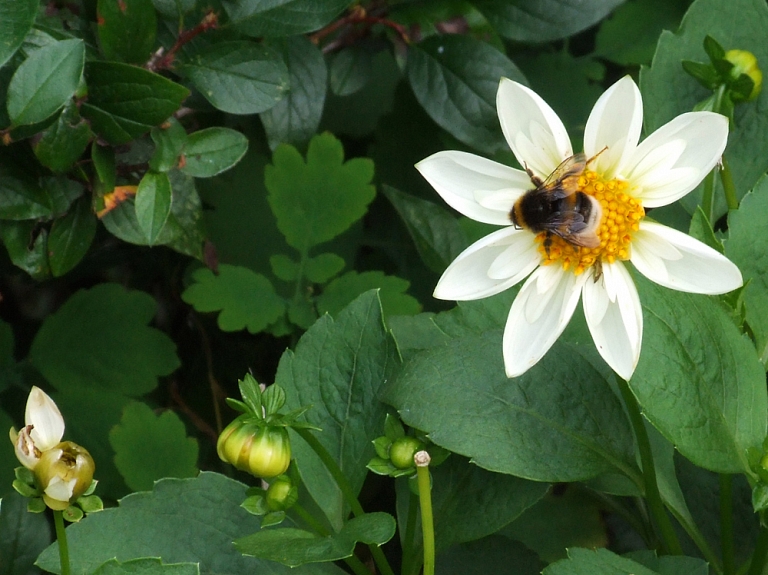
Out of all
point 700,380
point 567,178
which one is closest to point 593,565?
point 700,380

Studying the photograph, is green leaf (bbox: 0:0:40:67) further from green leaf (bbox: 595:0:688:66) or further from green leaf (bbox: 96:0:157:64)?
green leaf (bbox: 595:0:688:66)

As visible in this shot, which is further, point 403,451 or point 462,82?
point 462,82

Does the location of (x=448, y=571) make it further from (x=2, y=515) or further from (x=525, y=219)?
(x=2, y=515)

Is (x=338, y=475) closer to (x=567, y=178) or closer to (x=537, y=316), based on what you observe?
(x=537, y=316)

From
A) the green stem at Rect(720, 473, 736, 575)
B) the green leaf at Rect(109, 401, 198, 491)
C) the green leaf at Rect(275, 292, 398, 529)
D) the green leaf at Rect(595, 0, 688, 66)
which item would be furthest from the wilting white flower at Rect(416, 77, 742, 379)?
the green leaf at Rect(595, 0, 688, 66)

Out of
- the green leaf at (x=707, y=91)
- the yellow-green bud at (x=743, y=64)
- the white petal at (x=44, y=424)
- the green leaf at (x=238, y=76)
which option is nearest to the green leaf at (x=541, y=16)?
the green leaf at (x=707, y=91)

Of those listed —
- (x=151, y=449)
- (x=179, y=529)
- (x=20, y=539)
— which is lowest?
(x=20, y=539)
